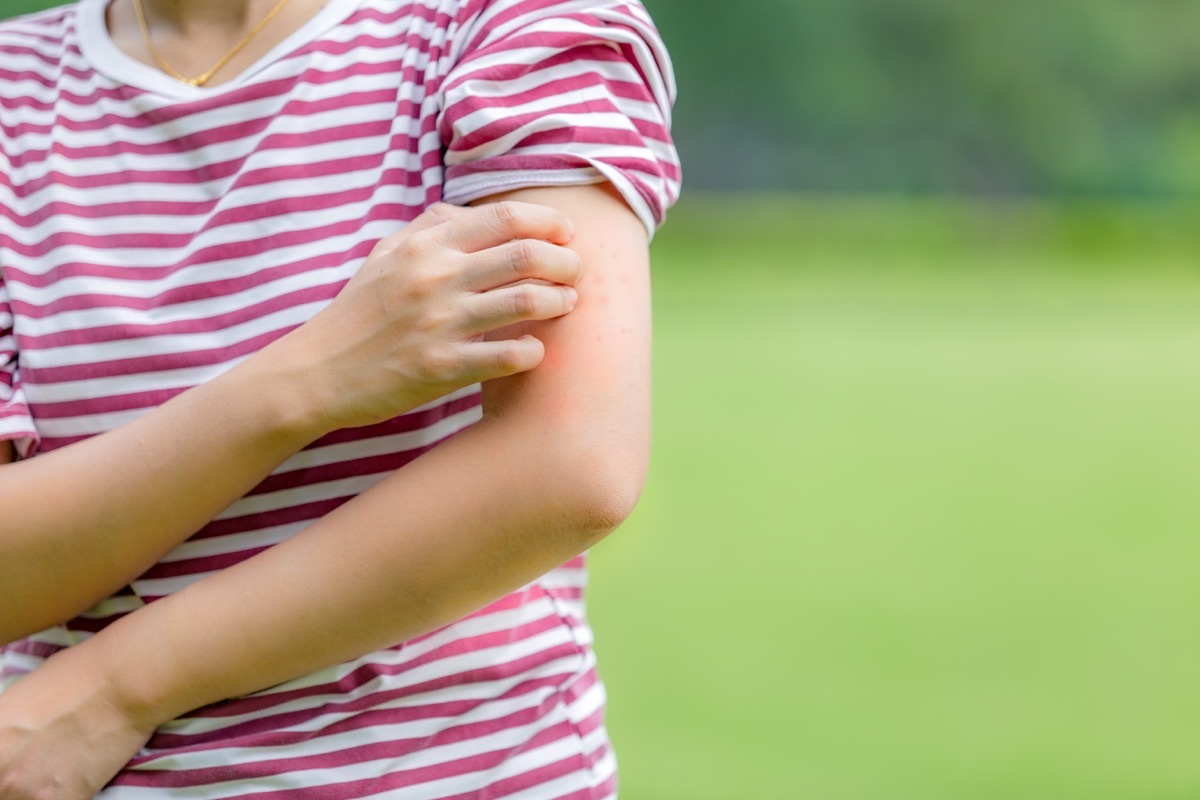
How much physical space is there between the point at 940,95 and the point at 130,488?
10390 millimetres

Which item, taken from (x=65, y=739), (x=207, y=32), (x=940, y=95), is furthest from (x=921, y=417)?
(x=940, y=95)

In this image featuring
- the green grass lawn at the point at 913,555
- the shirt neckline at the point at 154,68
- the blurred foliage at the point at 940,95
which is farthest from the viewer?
the blurred foliage at the point at 940,95

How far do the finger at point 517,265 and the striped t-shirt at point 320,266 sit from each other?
1.8 inches

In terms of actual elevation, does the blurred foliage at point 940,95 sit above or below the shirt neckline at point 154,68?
above

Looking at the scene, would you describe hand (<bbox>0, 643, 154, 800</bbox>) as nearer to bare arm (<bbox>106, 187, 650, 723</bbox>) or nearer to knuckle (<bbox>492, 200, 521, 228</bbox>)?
bare arm (<bbox>106, 187, 650, 723</bbox>)

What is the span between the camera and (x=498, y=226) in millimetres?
673

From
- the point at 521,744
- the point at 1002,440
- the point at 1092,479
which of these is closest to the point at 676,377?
the point at 1002,440

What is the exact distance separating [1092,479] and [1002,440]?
0.46 metres

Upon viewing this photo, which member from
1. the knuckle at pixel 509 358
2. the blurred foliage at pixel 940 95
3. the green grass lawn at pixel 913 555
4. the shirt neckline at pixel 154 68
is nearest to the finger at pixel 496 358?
the knuckle at pixel 509 358

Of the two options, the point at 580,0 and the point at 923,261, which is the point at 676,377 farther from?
the point at 580,0

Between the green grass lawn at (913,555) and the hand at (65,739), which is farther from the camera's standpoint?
the green grass lawn at (913,555)

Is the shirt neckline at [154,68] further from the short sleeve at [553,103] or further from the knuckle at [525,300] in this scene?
the knuckle at [525,300]

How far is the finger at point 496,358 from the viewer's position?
2.18 ft

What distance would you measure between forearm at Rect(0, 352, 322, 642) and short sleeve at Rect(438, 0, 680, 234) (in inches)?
6.1
